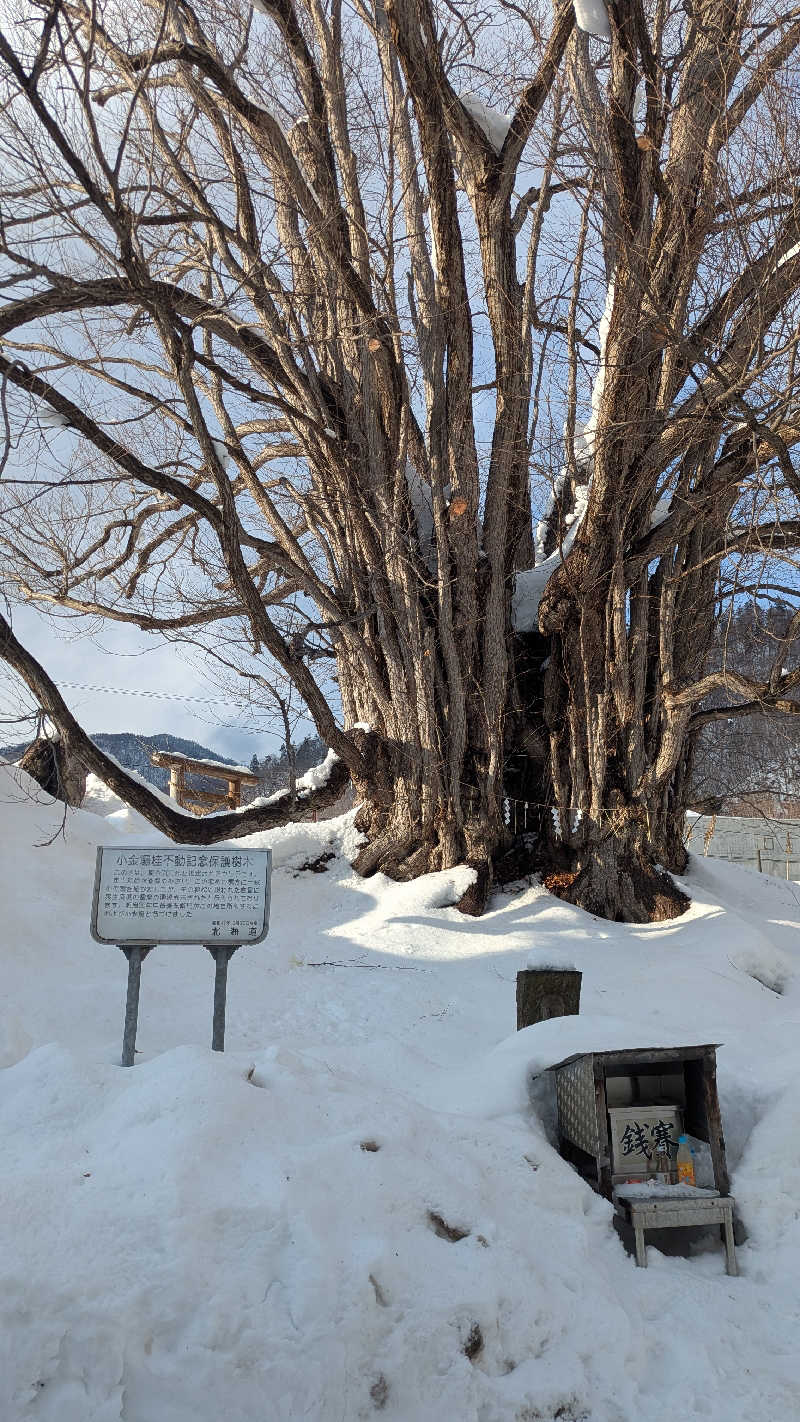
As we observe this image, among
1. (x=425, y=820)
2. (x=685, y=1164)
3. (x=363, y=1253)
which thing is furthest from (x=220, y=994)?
(x=425, y=820)

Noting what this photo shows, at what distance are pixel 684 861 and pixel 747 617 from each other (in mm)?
2663

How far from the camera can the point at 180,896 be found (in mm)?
4973

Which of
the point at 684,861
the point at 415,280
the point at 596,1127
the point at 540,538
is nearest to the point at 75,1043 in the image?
the point at 596,1127

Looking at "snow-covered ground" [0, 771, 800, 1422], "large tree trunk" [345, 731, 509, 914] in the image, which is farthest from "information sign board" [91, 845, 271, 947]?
"large tree trunk" [345, 731, 509, 914]

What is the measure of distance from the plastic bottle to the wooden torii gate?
30.4ft

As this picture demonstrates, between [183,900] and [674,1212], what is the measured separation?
113 inches

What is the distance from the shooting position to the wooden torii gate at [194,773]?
41.0ft

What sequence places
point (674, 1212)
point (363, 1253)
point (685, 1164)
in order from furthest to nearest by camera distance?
1. point (685, 1164)
2. point (674, 1212)
3. point (363, 1253)

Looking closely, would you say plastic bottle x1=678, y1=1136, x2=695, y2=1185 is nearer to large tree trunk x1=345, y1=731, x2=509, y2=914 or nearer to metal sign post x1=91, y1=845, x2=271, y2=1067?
metal sign post x1=91, y1=845, x2=271, y2=1067

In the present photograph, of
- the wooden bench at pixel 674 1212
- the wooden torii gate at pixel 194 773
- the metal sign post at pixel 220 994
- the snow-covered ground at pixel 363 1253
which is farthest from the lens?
the wooden torii gate at pixel 194 773

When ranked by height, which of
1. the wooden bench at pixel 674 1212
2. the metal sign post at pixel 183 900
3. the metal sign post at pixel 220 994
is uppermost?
the metal sign post at pixel 183 900

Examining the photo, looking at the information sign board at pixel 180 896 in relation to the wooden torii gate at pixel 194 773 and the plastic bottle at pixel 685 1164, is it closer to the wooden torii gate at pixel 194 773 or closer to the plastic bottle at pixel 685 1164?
the plastic bottle at pixel 685 1164

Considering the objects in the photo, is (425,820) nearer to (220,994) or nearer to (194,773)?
(220,994)

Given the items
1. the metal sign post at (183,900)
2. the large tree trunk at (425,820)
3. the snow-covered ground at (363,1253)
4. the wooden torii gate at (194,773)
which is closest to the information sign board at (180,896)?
the metal sign post at (183,900)
